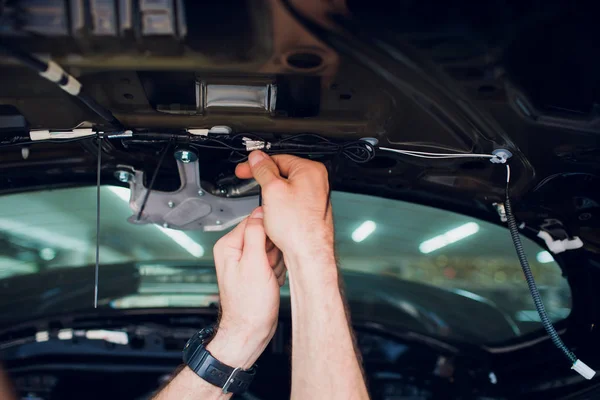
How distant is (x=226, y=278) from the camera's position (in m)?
1.09

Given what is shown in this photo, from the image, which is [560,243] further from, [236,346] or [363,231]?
[236,346]

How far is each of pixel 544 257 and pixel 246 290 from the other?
44.4 inches

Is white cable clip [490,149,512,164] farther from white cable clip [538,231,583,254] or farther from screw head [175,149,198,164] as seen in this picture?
screw head [175,149,198,164]

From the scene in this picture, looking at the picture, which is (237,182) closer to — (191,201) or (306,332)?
(191,201)

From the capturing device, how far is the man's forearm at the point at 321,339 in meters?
0.97

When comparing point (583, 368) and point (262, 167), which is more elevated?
point (262, 167)

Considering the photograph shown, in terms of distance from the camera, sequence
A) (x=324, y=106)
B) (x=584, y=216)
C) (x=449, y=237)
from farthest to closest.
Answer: (x=449, y=237) < (x=584, y=216) < (x=324, y=106)

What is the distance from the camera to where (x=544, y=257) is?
1570mm

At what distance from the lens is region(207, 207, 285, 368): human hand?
3.44ft

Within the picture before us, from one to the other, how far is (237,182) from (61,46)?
551mm

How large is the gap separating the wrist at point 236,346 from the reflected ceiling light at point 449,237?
85cm

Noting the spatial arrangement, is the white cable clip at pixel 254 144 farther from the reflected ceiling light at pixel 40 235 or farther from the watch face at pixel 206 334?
the reflected ceiling light at pixel 40 235

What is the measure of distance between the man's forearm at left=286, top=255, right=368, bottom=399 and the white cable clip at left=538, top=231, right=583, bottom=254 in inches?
30.9

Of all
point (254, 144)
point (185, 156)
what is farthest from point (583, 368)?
point (185, 156)
